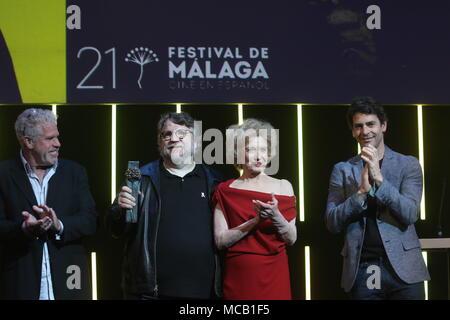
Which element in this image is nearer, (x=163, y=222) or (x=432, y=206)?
(x=163, y=222)

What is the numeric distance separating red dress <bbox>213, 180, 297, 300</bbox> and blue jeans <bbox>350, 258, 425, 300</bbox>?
499mm

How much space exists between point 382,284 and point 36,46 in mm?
2907

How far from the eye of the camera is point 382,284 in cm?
429

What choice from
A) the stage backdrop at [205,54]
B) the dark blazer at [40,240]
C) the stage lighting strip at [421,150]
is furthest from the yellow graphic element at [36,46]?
the stage lighting strip at [421,150]

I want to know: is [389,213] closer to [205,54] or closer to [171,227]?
[171,227]

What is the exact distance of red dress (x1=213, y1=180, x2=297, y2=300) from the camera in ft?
13.8

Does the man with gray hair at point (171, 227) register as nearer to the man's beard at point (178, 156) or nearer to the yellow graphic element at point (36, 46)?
the man's beard at point (178, 156)

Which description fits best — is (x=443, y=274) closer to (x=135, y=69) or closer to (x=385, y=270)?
(x=385, y=270)

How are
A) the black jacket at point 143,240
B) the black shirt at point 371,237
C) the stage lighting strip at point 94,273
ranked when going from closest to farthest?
1. the black jacket at point 143,240
2. the black shirt at point 371,237
3. the stage lighting strip at point 94,273

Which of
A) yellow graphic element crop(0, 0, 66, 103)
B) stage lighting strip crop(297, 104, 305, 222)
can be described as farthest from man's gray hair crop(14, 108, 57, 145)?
stage lighting strip crop(297, 104, 305, 222)

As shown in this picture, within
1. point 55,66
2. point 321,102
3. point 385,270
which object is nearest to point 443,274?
Result: point 385,270

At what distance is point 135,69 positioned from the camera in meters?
4.68

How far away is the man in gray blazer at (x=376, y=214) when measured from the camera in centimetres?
429
